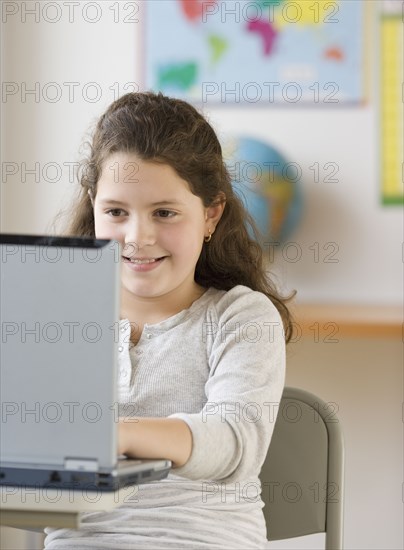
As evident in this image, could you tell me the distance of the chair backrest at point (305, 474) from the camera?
152cm

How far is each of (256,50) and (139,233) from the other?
1.24 m

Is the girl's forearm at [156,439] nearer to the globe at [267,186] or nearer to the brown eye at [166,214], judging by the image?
the brown eye at [166,214]

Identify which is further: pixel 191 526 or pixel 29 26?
pixel 29 26

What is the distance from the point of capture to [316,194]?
7.98ft

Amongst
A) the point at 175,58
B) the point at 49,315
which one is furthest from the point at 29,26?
the point at 49,315

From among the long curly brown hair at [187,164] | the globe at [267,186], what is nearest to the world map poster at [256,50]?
the globe at [267,186]

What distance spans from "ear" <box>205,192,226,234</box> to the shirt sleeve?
120 millimetres

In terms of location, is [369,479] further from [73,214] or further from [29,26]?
[29,26]

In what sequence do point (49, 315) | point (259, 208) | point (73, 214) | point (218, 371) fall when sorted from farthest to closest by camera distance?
point (259, 208) < point (73, 214) < point (218, 371) < point (49, 315)

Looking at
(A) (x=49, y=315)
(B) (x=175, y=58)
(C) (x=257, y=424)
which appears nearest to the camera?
(A) (x=49, y=315)

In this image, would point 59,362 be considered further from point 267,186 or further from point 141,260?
point 267,186

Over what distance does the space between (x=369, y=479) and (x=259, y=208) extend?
0.69 meters

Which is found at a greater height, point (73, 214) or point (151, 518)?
point (73, 214)

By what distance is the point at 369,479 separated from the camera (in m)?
2.38
